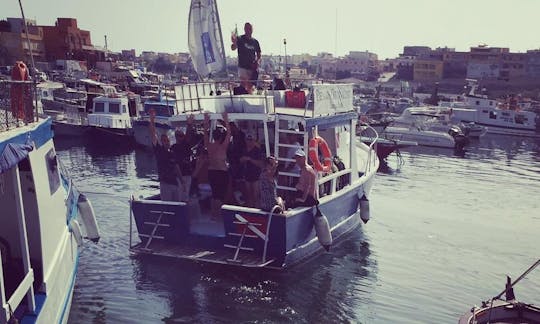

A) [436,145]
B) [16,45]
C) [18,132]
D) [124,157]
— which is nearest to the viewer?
[18,132]

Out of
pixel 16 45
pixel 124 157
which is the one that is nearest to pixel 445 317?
pixel 124 157

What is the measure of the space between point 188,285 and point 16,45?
73.2 metres

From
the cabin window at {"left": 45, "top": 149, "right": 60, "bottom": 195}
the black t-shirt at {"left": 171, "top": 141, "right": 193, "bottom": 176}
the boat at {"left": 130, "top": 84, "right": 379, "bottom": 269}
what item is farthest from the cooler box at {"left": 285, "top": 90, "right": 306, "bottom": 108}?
the cabin window at {"left": 45, "top": 149, "right": 60, "bottom": 195}

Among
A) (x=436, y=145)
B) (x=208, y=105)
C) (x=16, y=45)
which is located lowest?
(x=436, y=145)

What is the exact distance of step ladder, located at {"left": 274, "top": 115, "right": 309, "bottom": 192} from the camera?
36.2 feet

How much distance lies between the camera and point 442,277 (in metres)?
11.4

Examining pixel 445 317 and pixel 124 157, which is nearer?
pixel 445 317

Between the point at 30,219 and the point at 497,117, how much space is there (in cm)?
4475

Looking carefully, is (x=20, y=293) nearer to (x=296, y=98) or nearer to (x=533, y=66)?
(x=296, y=98)

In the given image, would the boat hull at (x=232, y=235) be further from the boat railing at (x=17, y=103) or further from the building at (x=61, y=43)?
the building at (x=61, y=43)

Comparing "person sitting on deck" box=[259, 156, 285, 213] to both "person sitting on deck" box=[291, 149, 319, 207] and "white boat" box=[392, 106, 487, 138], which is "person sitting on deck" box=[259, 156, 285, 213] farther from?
"white boat" box=[392, 106, 487, 138]

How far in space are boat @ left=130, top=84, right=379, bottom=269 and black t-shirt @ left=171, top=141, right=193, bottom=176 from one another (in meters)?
0.64

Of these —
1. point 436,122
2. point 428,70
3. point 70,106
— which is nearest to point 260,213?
point 70,106

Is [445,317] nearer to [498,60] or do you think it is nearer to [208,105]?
[208,105]
